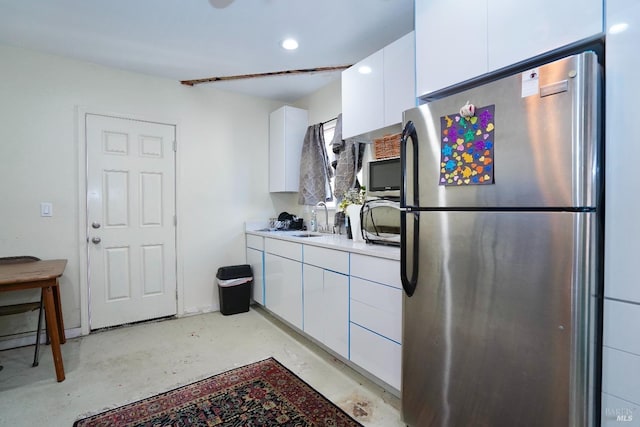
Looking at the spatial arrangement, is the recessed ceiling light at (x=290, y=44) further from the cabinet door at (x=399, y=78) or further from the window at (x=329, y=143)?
the window at (x=329, y=143)

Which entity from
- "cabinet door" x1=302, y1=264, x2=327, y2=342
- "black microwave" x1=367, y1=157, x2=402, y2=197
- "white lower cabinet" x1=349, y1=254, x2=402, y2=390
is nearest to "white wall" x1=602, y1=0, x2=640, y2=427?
"white lower cabinet" x1=349, y1=254, x2=402, y2=390

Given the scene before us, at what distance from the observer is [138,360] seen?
98.7 inches

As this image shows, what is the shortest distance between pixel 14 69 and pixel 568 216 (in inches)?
160

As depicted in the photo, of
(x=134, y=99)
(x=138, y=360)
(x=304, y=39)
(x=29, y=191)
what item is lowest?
(x=138, y=360)

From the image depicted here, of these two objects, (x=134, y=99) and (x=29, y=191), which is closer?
(x=29, y=191)

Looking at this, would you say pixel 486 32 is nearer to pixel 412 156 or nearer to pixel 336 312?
pixel 412 156

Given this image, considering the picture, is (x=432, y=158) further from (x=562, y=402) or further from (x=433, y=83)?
(x=562, y=402)

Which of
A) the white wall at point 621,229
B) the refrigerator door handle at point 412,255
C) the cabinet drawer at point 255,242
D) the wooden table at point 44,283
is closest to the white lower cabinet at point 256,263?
the cabinet drawer at point 255,242

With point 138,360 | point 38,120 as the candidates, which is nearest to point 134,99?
point 38,120

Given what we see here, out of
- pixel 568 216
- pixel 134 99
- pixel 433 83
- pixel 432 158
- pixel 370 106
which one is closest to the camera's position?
pixel 568 216

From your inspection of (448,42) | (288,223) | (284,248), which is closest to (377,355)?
(284,248)

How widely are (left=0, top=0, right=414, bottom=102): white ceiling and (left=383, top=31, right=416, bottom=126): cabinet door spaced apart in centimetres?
25

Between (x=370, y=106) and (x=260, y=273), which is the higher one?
(x=370, y=106)

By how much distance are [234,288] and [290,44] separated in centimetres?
256
